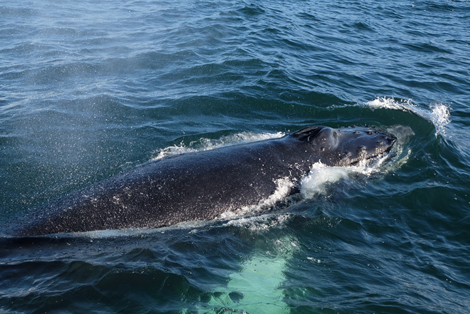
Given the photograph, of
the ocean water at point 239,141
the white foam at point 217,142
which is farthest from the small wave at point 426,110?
the white foam at point 217,142

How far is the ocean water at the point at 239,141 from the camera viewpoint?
290 inches

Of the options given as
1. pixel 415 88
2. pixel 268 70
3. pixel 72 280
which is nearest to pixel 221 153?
pixel 72 280

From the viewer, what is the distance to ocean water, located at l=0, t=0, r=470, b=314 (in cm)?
736

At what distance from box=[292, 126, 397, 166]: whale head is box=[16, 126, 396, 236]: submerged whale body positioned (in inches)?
1.2

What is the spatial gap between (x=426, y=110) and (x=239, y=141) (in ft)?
25.5

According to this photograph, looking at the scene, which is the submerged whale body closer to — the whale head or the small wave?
the whale head

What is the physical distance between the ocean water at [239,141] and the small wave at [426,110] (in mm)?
104

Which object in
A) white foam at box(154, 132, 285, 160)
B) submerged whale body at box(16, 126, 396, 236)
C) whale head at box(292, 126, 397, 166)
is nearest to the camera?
submerged whale body at box(16, 126, 396, 236)

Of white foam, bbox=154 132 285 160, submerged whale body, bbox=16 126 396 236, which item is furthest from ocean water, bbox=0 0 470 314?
submerged whale body, bbox=16 126 396 236

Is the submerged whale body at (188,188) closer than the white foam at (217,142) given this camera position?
Yes

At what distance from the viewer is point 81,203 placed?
26.6 ft

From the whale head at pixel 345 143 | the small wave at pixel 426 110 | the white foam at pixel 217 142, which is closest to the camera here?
the whale head at pixel 345 143

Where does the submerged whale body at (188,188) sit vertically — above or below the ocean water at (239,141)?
above

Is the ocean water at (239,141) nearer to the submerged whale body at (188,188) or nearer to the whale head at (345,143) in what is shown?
the submerged whale body at (188,188)
